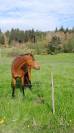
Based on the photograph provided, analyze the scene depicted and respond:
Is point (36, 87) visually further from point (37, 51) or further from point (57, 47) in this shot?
point (57, 47)

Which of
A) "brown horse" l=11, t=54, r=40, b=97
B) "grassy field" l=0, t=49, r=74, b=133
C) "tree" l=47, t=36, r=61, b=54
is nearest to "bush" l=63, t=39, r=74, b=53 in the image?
"tree" l=47, t=36, r=61, b=54

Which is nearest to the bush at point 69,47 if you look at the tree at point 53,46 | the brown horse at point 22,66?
the tree at point 53,46

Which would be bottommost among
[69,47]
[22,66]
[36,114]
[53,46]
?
[69,47]

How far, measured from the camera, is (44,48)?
56.3 meters

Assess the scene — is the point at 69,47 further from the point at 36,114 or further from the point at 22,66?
the point at 36,114

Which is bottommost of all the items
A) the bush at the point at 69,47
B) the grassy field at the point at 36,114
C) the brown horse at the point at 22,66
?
the bush at the point at 69,47

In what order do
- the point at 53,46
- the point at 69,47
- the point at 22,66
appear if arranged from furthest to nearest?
the point at 69,47 → the point at 53,46 → the point at 22,66

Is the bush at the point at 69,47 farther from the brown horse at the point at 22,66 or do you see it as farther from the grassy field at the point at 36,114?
the grassy field at the point at 36,114

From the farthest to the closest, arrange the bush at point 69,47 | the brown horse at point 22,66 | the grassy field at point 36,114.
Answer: the bush at point 69,47 < the brown horse at point 22,66 < the grassy field at point 36,114

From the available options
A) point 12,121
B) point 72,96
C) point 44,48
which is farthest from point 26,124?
point 44,48

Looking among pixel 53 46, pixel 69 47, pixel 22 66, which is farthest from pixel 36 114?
pixel 69 47

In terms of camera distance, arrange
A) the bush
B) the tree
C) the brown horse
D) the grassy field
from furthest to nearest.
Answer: the bush, the tree, the brown horse, the grassy field

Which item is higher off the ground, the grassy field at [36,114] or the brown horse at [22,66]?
the brown horse at [22,66]

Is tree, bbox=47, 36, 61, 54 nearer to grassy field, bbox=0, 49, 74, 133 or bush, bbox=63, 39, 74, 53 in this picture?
bush, bbox=63, 39, 74, 53
